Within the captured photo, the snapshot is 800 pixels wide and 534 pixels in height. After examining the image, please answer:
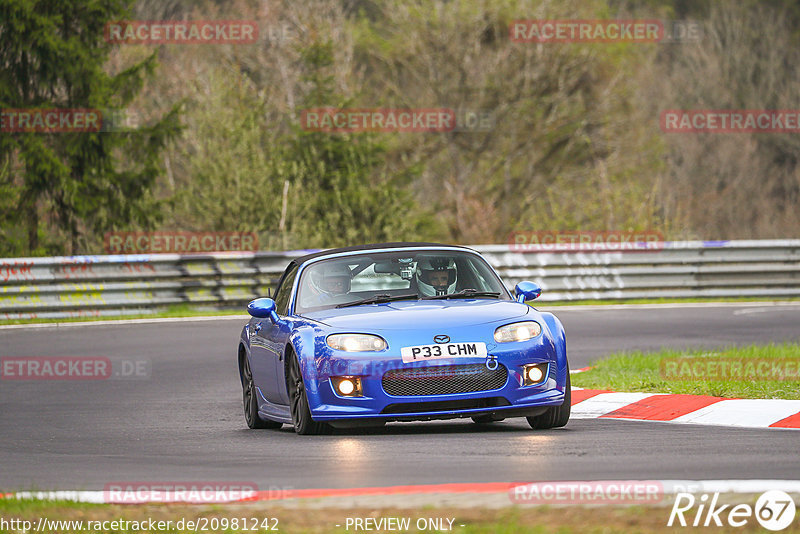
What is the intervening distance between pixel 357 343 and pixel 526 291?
1.71 m

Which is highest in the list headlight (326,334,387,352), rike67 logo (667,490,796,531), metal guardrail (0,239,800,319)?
headlight (326,334,387,352)

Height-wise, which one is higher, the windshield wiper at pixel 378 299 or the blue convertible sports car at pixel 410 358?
the windshield wiper at pixel 378 299

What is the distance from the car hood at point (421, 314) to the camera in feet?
31.6

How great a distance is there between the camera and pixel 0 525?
624 cm

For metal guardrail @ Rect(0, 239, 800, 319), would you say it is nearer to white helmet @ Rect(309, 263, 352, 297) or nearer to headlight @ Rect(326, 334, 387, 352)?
white helmet @ Rect(309, 263, 352, 297)

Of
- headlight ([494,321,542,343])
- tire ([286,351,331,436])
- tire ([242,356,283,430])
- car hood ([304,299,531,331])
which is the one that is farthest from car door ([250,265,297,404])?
headlight ([494,321,542,343])

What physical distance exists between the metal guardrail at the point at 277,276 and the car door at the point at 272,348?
461 inches

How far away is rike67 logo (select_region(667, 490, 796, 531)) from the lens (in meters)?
5.63

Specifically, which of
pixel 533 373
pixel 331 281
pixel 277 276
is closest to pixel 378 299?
pixel 331 281

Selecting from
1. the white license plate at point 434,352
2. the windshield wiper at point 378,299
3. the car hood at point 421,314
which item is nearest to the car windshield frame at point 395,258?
the windshield wiper at point 378,299

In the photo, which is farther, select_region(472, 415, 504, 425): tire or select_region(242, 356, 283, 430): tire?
select_region(242, 356, 283, 430): tire

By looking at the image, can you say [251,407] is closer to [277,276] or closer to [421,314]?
[421,314]

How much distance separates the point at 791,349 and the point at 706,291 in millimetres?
11665

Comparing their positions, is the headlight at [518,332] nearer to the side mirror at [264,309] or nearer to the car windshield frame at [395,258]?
the car windshield frame at [395,258]
